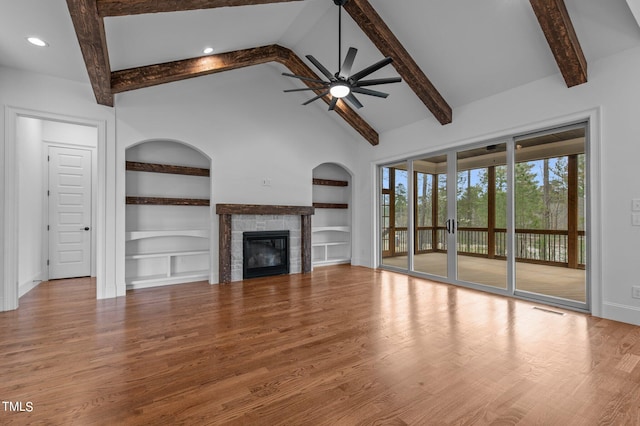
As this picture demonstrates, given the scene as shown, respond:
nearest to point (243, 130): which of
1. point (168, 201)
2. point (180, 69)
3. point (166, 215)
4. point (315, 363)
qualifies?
point (180, 69)

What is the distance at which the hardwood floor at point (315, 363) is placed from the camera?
1857mm

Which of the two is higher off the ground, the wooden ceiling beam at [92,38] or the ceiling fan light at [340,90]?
the wooden ceiling beam at [92,38]

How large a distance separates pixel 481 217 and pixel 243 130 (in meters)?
4.49

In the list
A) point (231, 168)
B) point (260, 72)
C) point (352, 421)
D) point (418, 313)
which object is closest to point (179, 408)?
point (352, 421)

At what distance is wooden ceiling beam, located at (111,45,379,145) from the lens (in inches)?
160

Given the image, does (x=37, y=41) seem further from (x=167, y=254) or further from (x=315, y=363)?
(x=315, y=363)

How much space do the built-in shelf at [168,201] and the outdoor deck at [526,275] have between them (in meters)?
4.52

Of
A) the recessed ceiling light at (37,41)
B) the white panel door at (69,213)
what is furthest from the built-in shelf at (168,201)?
the recessed ceiling light at (37,41)

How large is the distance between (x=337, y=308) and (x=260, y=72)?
4.58m

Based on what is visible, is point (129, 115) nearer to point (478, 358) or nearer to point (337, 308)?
point (337, 308)

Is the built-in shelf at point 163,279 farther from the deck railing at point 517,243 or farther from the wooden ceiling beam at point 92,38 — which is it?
the deck railing at point 517,243

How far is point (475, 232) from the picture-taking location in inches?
206

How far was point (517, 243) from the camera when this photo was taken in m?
4.70

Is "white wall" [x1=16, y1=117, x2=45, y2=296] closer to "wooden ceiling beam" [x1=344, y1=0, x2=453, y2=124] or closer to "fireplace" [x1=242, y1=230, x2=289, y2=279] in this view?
"fireplace" [x1=242, y1=230, x2=289, y2=279]
